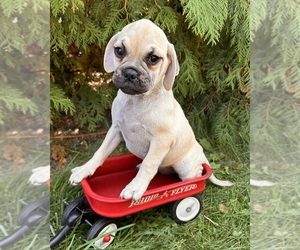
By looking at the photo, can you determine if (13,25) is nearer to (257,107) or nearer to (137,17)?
(257,107)

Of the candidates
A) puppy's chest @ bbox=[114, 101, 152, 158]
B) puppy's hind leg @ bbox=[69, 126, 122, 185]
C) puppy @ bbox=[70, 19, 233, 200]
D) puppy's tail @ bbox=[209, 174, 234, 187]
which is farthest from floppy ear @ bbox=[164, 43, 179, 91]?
puppy's tail @ bbox=[209, 174, 234, 187]

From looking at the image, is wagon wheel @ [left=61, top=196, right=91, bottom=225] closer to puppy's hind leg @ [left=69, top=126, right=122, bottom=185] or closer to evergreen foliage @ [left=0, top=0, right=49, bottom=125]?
puppy's hind leg @ [left=69, top=126, right=122, bottom=185]

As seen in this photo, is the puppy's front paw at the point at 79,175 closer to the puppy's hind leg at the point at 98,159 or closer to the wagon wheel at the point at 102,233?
the puppy's hind leg at the point at 98,159

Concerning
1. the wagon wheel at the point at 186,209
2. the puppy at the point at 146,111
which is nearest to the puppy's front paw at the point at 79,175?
the puppy at the point at 146,111

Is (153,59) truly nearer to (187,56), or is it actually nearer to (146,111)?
(146,111)

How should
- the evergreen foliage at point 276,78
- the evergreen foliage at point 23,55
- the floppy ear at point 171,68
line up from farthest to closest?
the floppy ear at point 171,68
the evergreen foliage at point 276,78
the evergreen foliage at point 23,55

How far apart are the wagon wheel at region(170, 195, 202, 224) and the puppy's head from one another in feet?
1.35

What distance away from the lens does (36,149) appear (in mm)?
693

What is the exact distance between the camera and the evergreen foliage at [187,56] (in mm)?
1426

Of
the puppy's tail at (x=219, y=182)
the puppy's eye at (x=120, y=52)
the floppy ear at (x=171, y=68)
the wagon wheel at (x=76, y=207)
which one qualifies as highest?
the puppy's eye at (x=120, y=52)

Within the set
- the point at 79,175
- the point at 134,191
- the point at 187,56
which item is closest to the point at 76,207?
the point at 79,175

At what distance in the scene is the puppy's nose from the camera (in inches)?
40.2

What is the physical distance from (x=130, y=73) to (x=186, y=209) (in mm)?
519

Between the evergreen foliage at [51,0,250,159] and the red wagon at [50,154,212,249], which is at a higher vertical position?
the evergreen foliage at [51,0,250,159]
